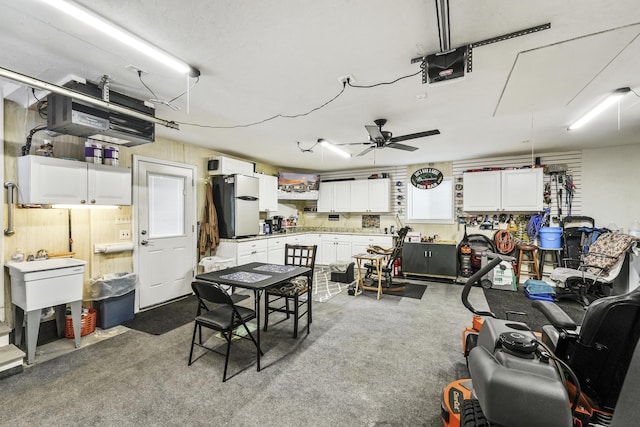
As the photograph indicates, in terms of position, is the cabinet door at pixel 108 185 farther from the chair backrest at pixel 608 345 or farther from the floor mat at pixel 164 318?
the chair backrest at pixel 608 345

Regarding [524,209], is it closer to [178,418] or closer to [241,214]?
[241,214]

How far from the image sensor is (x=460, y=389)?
1.91 metres

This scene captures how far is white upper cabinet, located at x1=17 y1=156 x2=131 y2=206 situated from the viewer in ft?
9.46

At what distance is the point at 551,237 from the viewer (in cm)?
539

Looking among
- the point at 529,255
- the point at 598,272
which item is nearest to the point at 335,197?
the point at 529,255

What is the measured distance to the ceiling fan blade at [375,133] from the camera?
350 cm

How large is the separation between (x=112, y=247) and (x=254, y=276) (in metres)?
2.33

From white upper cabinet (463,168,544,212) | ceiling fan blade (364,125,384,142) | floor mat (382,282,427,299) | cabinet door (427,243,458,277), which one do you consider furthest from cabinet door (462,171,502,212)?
ceiling fan blade (364,125,384,142)

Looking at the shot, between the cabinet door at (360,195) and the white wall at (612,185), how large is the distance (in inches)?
174

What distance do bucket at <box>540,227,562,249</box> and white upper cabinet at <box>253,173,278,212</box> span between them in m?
5.75

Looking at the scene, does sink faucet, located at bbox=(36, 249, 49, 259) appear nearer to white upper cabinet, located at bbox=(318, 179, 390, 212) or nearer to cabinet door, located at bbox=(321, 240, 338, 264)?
cabinet door, located at bbox=(321, 240, 338, 264)

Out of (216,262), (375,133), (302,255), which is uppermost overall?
(375,133)

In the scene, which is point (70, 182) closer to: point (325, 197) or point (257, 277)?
point (257, 277)

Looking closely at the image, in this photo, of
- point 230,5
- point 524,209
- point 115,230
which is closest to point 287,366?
point 230,5
